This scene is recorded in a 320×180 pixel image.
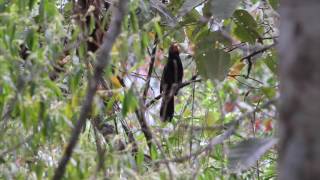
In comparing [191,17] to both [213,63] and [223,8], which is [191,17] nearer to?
[213,63]

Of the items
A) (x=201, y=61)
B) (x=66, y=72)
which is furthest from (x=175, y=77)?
(x=66, y=72)

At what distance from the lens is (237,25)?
2.49 meters

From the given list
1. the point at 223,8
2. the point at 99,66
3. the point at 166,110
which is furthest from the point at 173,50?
the point at 99,66

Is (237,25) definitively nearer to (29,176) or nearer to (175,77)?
(175,77)

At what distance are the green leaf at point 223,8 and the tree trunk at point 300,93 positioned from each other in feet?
4.12

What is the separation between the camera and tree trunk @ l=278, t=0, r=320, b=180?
85 cm

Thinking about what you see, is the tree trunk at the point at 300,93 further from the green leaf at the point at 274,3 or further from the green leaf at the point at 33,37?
the green leaf at the point at 274,3

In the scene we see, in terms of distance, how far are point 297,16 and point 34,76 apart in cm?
76

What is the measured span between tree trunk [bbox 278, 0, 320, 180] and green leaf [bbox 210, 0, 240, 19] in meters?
1.26

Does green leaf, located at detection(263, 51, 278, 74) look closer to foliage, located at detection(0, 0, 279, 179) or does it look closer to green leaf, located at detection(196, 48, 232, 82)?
foliage, located at detection(0, 0, 279, 179)

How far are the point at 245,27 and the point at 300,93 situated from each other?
5.32ft

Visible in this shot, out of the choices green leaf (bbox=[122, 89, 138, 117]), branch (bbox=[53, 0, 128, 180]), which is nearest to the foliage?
green leaf (bbox=[122, 89, 138, 117])

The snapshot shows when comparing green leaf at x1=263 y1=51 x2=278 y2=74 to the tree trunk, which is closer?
the tree trunk

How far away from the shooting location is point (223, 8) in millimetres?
2156
